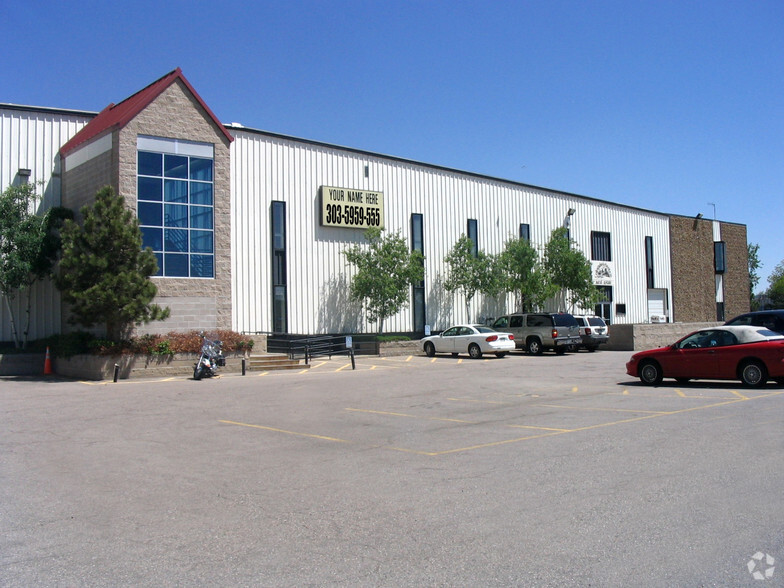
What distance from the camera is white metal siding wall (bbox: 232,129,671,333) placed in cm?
3180

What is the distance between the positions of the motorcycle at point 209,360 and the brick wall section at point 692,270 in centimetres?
4232

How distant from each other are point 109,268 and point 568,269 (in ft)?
98.3

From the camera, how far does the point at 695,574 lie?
4945mm

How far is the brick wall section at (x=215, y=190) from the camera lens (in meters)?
24.4

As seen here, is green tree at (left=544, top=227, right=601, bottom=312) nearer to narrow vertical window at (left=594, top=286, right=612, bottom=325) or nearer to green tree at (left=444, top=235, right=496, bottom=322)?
narrow vertical window at (left=594, top=286, right=612, bottom=325)

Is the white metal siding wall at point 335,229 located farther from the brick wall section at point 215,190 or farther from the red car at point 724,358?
the red car at point 724,358

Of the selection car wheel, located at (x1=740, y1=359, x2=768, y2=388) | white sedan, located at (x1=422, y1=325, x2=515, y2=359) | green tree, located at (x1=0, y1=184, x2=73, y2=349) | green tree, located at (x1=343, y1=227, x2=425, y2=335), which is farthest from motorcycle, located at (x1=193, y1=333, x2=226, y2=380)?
car wheel, located at (x1=740, y1=359, x2=768, y2=388)

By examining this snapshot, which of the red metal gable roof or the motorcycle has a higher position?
the red metal gable roof

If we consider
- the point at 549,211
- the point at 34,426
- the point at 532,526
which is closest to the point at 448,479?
the point at 532,526

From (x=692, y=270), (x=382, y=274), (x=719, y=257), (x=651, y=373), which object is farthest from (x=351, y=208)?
(x=719, y=257)

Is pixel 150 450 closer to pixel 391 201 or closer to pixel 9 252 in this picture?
pixel 9 252

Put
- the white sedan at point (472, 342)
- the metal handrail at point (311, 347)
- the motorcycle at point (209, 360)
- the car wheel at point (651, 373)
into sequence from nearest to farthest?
the car wheel at point (651, 373) → the motorcycle at point (209, 360) → the metal handrail at point (311, 347) → the white sedan at point (472, 342)

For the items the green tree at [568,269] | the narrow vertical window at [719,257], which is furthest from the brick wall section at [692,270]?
the green tree at [568,269]

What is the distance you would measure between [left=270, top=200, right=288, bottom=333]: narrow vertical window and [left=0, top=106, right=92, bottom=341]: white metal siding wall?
30.2 feet
